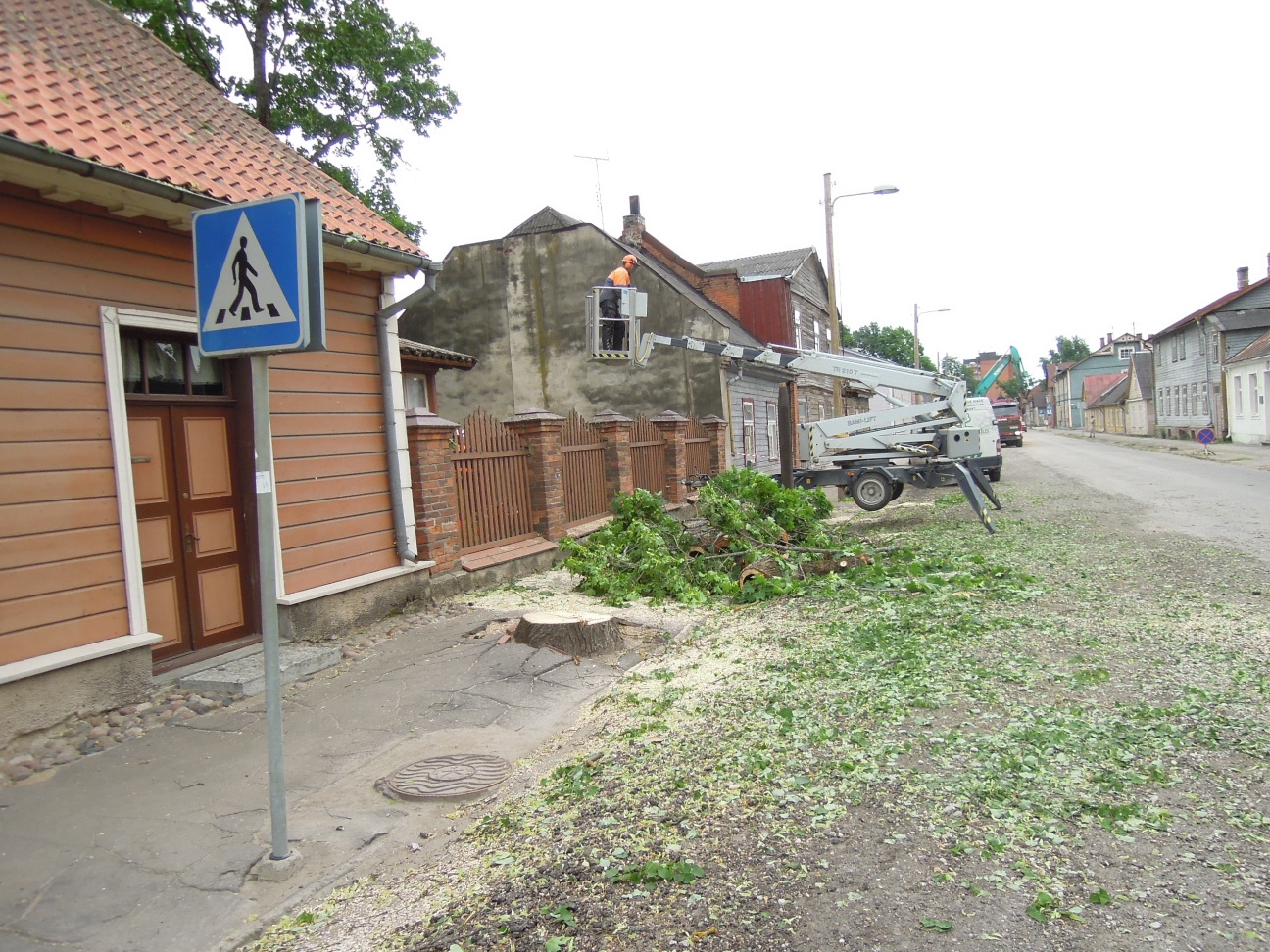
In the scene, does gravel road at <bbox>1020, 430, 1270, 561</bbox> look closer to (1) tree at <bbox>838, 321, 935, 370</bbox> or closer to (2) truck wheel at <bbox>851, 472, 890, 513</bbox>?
(2) truck wheel at <bbox>851, 472, 890, 513</bbox>

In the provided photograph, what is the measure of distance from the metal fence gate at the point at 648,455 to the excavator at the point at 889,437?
135 cm

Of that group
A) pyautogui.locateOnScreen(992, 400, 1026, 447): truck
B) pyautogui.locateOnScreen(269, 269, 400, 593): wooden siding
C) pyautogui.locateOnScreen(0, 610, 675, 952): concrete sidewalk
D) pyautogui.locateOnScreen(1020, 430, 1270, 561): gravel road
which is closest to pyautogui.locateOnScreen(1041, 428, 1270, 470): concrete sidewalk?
pyautogui.locateOnScreen(1020, 430, 1270, 561): gravel road

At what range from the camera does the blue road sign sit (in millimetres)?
3227

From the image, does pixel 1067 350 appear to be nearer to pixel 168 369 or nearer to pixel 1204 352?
pixel 1204 352

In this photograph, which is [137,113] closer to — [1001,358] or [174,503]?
[174,503]

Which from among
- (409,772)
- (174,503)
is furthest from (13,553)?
(409,772)

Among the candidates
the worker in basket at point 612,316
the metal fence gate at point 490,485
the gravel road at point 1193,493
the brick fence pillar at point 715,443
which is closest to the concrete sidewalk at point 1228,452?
the gravel road at point 1193,493

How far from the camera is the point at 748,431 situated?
70.8ft

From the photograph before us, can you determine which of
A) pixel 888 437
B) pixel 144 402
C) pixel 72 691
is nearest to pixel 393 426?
pixel 144 402

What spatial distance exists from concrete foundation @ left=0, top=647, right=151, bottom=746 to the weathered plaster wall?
50.2ft

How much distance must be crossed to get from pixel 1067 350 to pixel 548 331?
141600 millimetres

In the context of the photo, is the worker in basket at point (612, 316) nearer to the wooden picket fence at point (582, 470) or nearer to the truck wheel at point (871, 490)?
the wooden picket fence at point (582, 470)

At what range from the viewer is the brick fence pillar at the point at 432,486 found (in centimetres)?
827

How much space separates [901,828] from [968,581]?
4.96 metres
